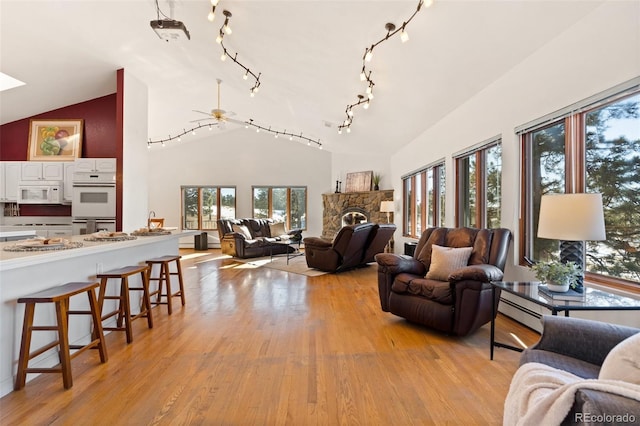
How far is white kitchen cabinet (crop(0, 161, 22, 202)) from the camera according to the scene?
539 centimetres

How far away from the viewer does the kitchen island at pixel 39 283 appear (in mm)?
1989

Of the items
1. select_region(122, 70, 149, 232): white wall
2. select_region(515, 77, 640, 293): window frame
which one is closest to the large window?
select_region(515, 77, 640, 293): window frame

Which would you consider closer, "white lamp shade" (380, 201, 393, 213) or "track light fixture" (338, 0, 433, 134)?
"track light fixture" (338, 0, 433, 134)

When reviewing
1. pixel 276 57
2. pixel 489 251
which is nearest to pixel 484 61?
pixel 489 251

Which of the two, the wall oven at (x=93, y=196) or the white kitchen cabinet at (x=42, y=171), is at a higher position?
the white kitchen cabinet at (x=42, y=171)

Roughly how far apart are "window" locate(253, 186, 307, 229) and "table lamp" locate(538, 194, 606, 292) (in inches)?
334

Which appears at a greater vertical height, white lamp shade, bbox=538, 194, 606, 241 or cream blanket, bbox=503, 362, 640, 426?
white lamp shade, bbox=538, 194, 606, 241

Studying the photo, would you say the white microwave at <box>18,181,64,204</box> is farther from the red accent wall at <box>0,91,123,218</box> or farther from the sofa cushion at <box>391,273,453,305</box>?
the sofa cushion at <box>391,273,453,305</box>

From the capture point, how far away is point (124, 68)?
5.04m

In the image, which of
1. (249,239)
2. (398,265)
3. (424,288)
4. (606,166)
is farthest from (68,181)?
(606,166)

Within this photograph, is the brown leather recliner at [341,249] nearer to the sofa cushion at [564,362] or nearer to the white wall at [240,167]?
the sofa cushion at [564,362]

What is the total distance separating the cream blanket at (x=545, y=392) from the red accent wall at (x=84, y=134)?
6.38m

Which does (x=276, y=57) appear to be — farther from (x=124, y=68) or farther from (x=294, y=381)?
(x=294, y=381)

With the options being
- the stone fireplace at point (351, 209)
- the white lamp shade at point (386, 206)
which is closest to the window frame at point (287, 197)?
the stone fireplace at point (351, 209)
